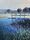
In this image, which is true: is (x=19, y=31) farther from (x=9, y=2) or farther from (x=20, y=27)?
(x=9, y=2)

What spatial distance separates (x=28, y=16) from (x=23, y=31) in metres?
0.30

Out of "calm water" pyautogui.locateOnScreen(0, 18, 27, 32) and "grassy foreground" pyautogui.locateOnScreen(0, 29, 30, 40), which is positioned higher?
"calm water" pyautogui.locateOnScreen(0, 18, 27, 32)

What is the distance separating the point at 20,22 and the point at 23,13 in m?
0.18

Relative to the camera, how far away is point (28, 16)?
4.26 ft

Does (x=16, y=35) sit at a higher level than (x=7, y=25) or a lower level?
lower

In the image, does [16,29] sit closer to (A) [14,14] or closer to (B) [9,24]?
(B) [9,24]

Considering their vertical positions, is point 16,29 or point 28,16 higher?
point 28,16

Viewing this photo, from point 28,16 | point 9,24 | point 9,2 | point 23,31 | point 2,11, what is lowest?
point 23,31

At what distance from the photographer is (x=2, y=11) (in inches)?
50.3

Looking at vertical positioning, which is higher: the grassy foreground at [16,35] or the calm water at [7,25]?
the calm water at [7,25]

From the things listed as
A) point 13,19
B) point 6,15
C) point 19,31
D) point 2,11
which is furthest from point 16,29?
point 2,11

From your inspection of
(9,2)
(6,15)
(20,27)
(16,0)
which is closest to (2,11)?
(6,15)

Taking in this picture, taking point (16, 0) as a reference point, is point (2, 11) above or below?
below

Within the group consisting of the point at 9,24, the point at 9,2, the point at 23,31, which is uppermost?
the point at 9,2
